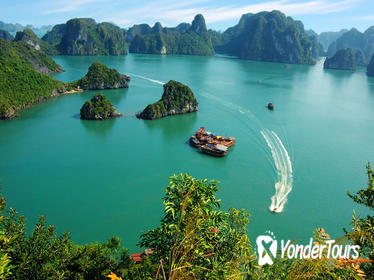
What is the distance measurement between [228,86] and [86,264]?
5553 cm

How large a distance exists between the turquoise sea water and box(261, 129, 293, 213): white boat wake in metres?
0.18

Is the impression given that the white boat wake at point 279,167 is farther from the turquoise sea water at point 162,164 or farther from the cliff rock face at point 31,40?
the cliff rock face at point 31,40

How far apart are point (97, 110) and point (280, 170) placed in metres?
23.9

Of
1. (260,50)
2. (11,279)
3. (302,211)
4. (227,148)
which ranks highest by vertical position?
(260,50)

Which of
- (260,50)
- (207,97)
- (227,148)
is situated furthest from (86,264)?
(260,50)

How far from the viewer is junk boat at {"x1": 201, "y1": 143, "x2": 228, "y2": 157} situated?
24.8 meters

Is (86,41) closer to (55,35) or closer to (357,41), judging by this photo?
(55,35)

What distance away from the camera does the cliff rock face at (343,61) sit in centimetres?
11494

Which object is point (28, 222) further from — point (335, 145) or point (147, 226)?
point (335, 145)

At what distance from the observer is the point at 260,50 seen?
141 meters

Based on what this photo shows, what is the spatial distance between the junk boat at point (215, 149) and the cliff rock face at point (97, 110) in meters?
16.0

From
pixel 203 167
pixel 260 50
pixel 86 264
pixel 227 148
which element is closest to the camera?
pixel 86 264

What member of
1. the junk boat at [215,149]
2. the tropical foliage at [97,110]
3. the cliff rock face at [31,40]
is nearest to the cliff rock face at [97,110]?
the tropical foliage at [97,110]

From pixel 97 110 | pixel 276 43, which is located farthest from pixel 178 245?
pixel 276 43
